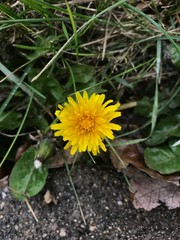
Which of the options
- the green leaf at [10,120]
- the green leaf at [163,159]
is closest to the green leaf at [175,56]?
the green leaf at [163,159]

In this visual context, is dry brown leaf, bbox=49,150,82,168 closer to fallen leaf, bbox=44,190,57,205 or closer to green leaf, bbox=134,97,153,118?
fallen leaf, bbox=44,190,57,205

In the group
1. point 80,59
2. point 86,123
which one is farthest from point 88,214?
point 80,59

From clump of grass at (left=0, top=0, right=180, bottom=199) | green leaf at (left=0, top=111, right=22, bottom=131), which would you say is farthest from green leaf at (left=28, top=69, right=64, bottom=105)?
green leaf at (left=0, top=111, right=22, bottom=131)

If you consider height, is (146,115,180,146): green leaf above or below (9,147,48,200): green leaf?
below

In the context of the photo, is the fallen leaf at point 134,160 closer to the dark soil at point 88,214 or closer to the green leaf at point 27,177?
the dark soil at point 88,214

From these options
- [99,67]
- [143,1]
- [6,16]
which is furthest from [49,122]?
[143,1]

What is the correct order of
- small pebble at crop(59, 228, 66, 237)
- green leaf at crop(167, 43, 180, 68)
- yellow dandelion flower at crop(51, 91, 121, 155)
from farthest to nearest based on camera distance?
green leaf at crop(167, 43, 180, 68), small pebble at crop(59, 228, 66, 237), yellow dandelion flower at crop(51, 91, 121, 155)

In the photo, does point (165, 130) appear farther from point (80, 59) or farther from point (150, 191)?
point (80, 59)
